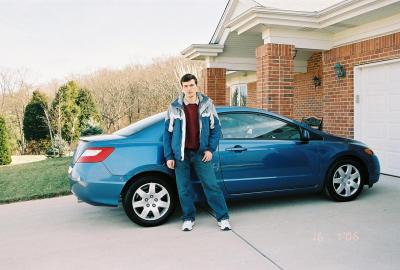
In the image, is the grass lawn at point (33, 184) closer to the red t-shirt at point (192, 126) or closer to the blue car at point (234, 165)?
the blue car at point (234, 165)

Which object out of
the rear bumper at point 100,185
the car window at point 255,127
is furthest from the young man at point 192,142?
the rear bumper at point 100,185

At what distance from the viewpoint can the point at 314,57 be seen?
10180 millimetres

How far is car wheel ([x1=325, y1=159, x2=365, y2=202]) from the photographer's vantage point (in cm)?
529

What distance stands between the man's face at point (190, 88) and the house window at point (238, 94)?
10.9 meters

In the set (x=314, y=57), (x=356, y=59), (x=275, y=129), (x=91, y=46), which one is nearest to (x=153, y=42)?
(x=91, y=46)

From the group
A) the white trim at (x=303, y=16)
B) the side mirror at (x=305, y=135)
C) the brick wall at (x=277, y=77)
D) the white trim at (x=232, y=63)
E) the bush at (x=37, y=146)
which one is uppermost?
the white trim at (x=303, y=16)

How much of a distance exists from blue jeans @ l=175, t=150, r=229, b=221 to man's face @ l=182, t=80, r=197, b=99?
2.13 feet

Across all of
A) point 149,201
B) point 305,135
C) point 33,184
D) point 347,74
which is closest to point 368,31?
point 347,74

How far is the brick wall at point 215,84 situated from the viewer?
36.3ft

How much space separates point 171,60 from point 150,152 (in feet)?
79.1

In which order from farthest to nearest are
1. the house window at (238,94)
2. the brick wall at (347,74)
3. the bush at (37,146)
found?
the bush at (37,146) → the house window at (238,94) → the brick wall at (347,74)

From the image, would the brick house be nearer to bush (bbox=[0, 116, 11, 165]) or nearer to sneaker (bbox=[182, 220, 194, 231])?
sneaker (bbox=[182, 220, 194, 231])

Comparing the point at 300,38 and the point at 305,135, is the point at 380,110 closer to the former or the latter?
the point at 300,38

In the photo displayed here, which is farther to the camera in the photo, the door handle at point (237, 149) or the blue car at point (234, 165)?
the door handle at point (237, 149)
